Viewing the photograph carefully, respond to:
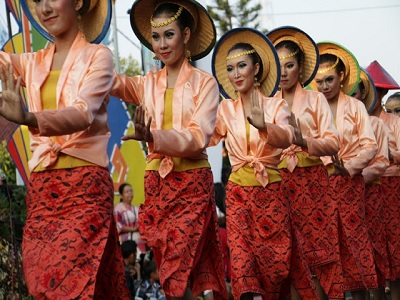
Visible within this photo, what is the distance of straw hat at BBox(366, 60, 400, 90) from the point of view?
11414 mm

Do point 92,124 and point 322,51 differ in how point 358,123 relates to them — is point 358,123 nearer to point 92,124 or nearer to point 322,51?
point 322,51

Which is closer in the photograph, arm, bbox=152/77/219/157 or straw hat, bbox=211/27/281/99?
arm, bbox=152/77/219/157

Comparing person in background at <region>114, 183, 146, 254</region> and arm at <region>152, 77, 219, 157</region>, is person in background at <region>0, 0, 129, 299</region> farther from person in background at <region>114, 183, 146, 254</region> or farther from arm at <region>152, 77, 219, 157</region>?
person in background at <region>114, 183, 146, 254</region>

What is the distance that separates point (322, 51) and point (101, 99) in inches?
185

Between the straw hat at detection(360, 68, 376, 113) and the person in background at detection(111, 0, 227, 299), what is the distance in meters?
4.12

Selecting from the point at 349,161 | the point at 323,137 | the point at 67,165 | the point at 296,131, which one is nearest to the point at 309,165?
the point at 323,137

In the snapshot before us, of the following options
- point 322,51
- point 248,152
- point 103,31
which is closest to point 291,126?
point 248,152

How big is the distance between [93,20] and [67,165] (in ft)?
3.21

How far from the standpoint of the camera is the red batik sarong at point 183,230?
6.41 meters

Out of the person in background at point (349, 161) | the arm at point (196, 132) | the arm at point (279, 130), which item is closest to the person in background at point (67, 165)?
the arm at point (196, 132)

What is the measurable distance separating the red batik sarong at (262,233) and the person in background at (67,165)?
1.92 m

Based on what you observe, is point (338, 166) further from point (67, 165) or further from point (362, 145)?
point (67, 165)

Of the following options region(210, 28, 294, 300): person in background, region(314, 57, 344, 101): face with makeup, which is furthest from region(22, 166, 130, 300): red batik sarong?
region(314, 57, 344, 101): face with makeup

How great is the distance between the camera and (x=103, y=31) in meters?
6.02
